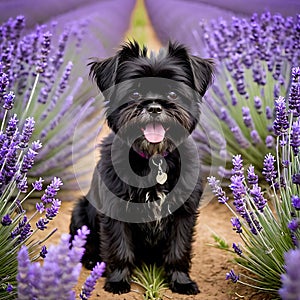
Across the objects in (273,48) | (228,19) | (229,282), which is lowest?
(229,282)

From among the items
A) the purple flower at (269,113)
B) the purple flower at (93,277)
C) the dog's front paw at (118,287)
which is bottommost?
the purple flower at (93,277)

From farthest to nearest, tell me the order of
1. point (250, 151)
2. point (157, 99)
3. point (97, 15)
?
point (97, 15), point (250, 151), point (157, 99)

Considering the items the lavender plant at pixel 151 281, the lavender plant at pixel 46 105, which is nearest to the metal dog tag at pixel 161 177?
the lavender plant at pixel 151 281

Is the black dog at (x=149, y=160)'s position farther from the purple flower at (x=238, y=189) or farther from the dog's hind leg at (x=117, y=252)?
the purple flower at (x=238, y=189)

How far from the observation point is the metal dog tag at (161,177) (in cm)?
313

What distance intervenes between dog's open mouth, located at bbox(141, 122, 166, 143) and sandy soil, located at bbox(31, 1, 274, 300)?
841 millimetres

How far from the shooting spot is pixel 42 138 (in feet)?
15.0

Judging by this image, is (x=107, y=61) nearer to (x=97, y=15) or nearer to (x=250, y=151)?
(x=250, y=151)

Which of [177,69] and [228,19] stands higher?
[228,19]

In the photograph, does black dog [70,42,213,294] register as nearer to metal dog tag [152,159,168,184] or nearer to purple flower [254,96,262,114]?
metal dog tag [152,159,168,184]

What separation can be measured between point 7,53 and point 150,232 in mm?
1521

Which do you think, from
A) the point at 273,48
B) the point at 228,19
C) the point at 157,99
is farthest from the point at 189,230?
the point at 228,19

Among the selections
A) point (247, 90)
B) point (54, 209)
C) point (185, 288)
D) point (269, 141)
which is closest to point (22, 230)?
point (54, 209)

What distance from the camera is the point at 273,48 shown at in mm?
4762
